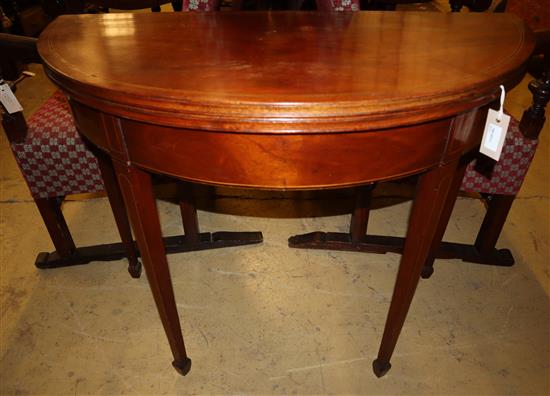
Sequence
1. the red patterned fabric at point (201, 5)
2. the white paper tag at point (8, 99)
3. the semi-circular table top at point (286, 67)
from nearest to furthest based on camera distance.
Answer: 1. the semi-circular table top at point (286, 67)
2. the white paper tag at point (8, 99)
3. the red patterned fabric at point (201, 5)

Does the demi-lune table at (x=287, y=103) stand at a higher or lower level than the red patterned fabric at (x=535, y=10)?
higher

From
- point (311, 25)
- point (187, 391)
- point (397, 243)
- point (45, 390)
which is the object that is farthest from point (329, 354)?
point (311, 25)

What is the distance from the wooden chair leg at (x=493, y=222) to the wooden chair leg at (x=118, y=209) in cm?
141

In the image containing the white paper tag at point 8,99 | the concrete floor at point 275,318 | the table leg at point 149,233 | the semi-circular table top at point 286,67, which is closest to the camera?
the semi-circular table top at point 286,67

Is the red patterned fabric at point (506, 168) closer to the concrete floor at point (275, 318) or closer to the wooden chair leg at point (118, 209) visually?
the concrete floor at point (275, 318)

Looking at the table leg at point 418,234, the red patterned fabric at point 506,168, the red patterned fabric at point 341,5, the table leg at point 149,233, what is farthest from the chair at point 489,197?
the table leg at point 149,233

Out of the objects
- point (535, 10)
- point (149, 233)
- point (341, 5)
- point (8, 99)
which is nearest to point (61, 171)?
point (8, 99)

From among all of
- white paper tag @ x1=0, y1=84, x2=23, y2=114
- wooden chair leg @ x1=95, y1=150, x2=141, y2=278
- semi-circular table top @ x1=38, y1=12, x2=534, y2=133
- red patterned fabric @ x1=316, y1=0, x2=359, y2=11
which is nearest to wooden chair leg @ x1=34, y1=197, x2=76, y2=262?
wooden chair leg @ x1=95, y1=150, x2=141, y2=278

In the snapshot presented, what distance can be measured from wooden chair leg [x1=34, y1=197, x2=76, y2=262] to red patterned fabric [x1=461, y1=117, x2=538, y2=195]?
61.2 inches

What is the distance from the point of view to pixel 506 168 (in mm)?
A: 1514

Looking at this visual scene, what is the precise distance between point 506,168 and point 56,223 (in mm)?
1699

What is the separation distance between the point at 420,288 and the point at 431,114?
112 centimetres

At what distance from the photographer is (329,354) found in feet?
4.79

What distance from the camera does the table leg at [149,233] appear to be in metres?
0.95
